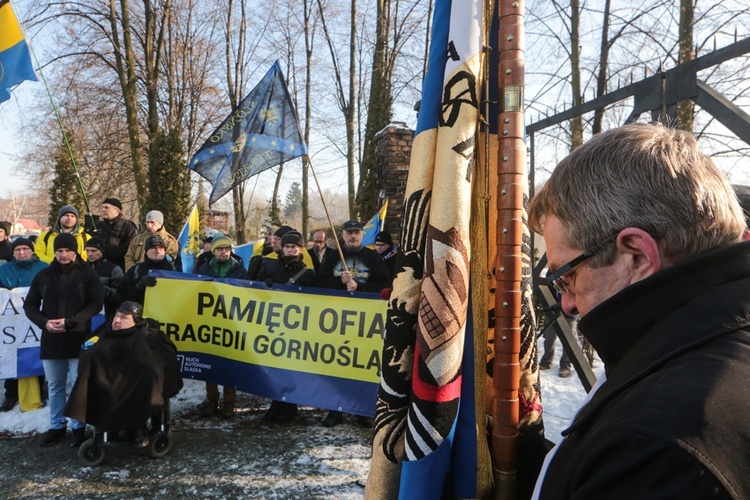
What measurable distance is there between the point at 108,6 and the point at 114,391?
1689 centimetres

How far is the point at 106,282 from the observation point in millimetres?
5410

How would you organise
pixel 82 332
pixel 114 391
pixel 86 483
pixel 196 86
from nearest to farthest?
pixel 86 483, pixel 114 391, pixel 82 332, pixel 196 86

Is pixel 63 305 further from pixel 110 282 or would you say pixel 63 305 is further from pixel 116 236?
pixel 116 236

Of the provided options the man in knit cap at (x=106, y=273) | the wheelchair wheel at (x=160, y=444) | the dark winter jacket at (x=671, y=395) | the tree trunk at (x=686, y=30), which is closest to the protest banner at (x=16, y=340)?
the man in knit cap at (x=106, y=273)

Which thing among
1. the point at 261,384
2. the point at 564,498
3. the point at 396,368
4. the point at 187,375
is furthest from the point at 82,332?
the point at 564,498

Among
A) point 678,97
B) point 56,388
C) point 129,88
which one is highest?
point 129,88

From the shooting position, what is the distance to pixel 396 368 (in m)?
1.38

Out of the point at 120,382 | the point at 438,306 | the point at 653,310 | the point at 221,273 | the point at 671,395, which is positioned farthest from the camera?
the point at 221,273

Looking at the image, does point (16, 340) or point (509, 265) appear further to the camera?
point (16, 340)

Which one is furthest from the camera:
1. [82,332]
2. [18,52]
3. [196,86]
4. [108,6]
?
[196,86]

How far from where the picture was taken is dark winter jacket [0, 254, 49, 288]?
219 inches

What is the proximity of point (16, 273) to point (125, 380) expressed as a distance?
2739 millimetres

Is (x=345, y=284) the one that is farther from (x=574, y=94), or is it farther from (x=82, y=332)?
(x=574, y=94)

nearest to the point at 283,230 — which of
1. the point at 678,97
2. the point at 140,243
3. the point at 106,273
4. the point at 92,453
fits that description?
the point at 140,243
